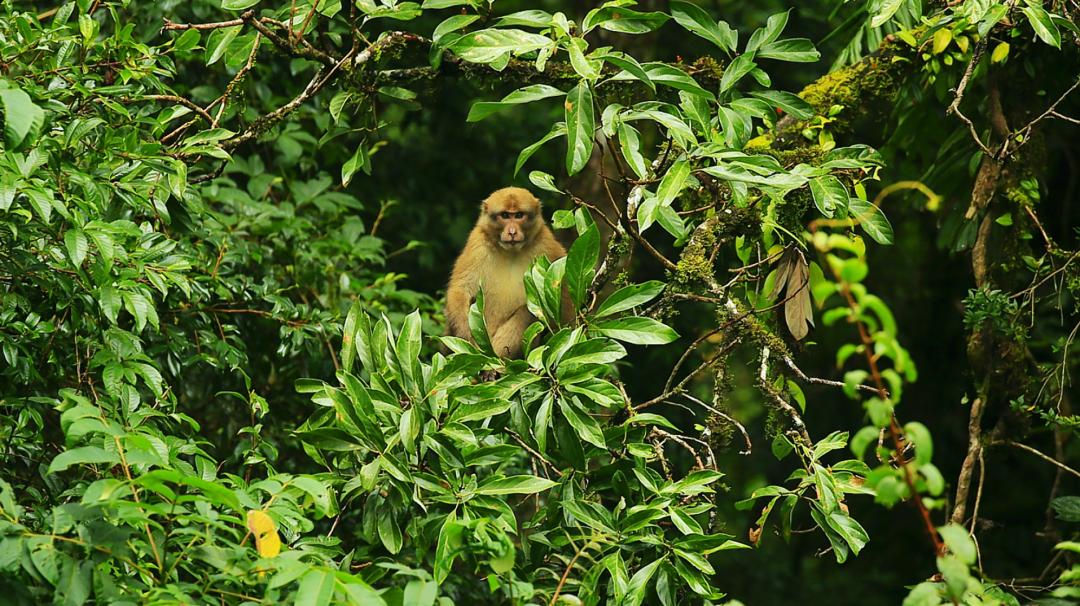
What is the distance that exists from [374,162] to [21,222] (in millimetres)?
4126

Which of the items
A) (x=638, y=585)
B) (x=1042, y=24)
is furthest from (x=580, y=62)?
(x=1042, y=24)

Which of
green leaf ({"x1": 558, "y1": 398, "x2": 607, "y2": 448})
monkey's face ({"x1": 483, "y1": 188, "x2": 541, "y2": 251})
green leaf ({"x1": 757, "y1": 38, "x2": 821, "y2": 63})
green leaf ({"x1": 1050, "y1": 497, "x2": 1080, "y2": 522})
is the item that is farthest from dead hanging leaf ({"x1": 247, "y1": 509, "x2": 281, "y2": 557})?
monkey's face ({"x1": 483, "y1": 188, "x2": 541, "y2": 251})

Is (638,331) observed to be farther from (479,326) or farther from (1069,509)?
(1069,509)

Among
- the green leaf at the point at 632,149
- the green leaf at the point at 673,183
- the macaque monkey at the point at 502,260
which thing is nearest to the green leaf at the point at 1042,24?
the green leaf at the point at 673,183

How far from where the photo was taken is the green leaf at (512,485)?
110 inches

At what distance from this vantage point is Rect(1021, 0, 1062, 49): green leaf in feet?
11.3

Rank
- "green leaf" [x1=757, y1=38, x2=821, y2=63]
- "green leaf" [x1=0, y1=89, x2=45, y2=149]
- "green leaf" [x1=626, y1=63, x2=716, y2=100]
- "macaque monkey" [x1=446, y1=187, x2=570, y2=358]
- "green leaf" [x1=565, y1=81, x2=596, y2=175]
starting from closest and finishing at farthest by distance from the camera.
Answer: "green leaf" [x1=0, y1=89, x2=45, y2=149] < "green leaf" [x1=565, y1=81, x2=596, y2=175] < "green leaf" [x1=626, y1=63, x2=716, y2=100] < "green leaf" [x1=757, y1=38, x2=821, y2=63] < "macaque monkey" [x1=446, y1=187, x2=570, y2=358]

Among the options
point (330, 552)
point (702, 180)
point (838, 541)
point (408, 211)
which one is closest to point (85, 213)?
point (330, 552)

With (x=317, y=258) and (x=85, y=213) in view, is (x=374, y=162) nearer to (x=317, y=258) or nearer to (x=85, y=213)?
(x=317, y=258)

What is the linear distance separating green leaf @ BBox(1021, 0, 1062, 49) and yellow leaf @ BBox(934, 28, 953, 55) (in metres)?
0.52

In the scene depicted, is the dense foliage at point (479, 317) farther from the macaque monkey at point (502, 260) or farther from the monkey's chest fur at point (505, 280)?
the monkey's chest fur at point (505, 280)

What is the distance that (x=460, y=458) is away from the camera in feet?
9.29

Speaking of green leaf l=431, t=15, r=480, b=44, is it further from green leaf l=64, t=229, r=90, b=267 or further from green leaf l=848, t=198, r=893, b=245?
green leaf l=848, t=198, r=893, b=245

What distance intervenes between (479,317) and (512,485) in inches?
23.0
